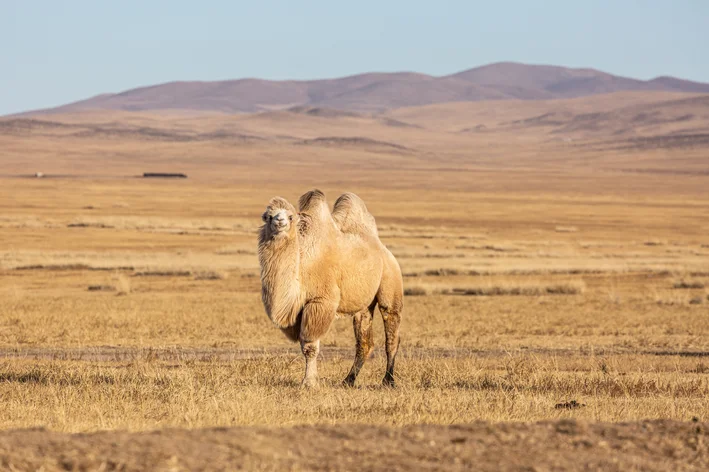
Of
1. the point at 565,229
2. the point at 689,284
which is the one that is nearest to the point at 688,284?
the point at 689,284

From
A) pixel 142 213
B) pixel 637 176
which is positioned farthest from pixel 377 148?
pixel 142 213

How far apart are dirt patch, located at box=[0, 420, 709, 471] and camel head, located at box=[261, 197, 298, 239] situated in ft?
12.4

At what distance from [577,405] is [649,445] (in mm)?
2851

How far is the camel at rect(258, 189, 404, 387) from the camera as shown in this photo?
36.1 ft

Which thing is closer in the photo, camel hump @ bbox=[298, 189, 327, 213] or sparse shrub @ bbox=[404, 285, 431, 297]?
camel hump @ bbox=[298, 189, 327, 213]

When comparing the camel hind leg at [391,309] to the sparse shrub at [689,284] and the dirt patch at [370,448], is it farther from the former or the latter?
the sparse shrub at [689,284]

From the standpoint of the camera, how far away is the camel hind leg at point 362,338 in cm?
1198

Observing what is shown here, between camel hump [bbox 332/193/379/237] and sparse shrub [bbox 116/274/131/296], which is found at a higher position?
camel hump [bbox 332/193/379/237]

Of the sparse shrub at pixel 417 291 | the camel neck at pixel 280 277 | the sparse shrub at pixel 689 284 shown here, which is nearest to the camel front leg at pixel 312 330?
the camel neck at pixel 280 277

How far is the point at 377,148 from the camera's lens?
186500 millimetres

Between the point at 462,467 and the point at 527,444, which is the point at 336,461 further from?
the point at 527,444

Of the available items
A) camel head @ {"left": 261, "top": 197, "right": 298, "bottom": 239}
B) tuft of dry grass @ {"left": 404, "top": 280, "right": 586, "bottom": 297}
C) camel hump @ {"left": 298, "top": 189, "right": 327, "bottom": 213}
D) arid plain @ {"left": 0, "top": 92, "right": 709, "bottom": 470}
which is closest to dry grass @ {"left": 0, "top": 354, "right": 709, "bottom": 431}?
arid plain @ {"left": 0, "top": 92, "right": 709, "bottom": 470}

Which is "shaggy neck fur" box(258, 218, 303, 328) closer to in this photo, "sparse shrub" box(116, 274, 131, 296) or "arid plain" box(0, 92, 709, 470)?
"arid plain" box(0, 92, 709, 470)

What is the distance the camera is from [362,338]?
12.3 m
